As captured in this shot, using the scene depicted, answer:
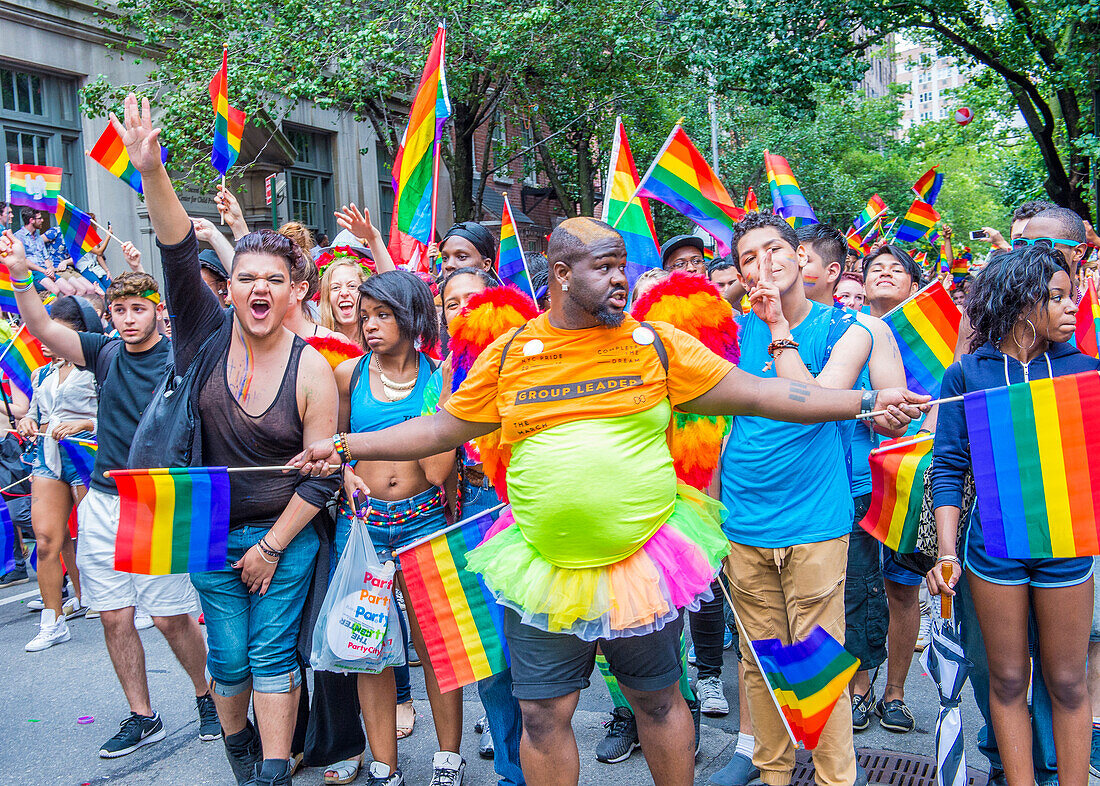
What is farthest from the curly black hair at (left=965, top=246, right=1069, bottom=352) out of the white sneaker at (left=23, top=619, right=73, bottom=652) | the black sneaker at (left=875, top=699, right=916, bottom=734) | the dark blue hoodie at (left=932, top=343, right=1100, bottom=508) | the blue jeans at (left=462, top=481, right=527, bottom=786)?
the white sneaker at (left=23, top=619, right=73, bottom=652)

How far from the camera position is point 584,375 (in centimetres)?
280

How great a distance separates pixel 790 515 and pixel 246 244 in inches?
89.1

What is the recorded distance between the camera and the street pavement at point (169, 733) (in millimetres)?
3973

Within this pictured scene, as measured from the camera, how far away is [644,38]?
14.6 m

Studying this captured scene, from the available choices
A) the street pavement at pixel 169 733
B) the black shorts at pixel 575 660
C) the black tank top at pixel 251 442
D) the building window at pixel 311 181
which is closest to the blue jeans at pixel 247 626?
the black tank top at pixel 251 442

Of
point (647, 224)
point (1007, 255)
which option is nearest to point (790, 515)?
point (1007, 255)

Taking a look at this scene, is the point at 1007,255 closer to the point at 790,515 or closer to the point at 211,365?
the point at 790,515

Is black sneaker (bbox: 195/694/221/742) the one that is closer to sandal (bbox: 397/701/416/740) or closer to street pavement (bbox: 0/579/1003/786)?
street pavement (bbox: 0/579/1003/786)

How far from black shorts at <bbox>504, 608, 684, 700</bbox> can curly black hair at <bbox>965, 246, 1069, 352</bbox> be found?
146 cm

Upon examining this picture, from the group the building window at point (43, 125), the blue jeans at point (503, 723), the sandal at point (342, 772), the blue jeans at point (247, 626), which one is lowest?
the sandal at point (342, 772)

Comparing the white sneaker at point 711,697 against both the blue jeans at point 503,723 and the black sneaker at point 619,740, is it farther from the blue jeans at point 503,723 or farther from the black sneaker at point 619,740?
the blue jeans at point 503,723

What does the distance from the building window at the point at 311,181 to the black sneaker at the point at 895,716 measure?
1549cm

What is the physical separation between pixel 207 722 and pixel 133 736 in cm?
33

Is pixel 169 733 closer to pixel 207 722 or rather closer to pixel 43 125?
pixel 207 722
